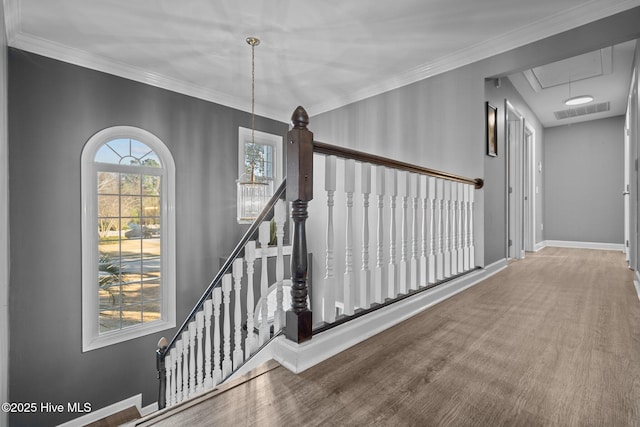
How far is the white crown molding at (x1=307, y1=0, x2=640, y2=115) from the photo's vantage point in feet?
7.86

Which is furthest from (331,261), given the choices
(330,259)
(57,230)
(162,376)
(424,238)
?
(57,230)

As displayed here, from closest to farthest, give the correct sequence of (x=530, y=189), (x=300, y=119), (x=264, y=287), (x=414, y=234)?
(x=300, y=119), (x=264, y=287), (x=414, y=234), (x=530, y=189)

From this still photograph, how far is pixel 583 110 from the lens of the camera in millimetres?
4902

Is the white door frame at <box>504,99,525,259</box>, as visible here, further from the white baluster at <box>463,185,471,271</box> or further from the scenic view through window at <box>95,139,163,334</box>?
the scenic view through window at <box>95,139,163,334</box>

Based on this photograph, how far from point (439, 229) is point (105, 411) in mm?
3814

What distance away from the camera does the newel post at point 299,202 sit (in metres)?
1.31

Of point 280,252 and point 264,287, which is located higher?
point 280,252

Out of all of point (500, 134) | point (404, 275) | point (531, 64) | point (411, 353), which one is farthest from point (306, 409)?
point (500, 134)

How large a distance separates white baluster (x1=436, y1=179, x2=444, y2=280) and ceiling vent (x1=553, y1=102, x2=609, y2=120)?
4.22 meters

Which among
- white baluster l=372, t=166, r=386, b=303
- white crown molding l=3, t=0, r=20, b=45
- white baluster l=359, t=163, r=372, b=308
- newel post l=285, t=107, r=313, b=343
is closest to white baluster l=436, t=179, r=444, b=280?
white baluster l=372, t=166, r=386, b=303

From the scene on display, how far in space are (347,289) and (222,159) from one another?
3.36 meters

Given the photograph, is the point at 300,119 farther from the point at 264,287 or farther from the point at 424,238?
the point at 424,238

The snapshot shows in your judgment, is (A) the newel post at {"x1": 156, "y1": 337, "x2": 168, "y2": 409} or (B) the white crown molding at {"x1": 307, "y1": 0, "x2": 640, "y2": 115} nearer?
(B) the white crown molding at {"x1": 307, "y1": 0, "x2": 640, "y2": 115}

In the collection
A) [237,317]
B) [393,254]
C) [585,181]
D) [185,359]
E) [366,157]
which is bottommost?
[185,359]
